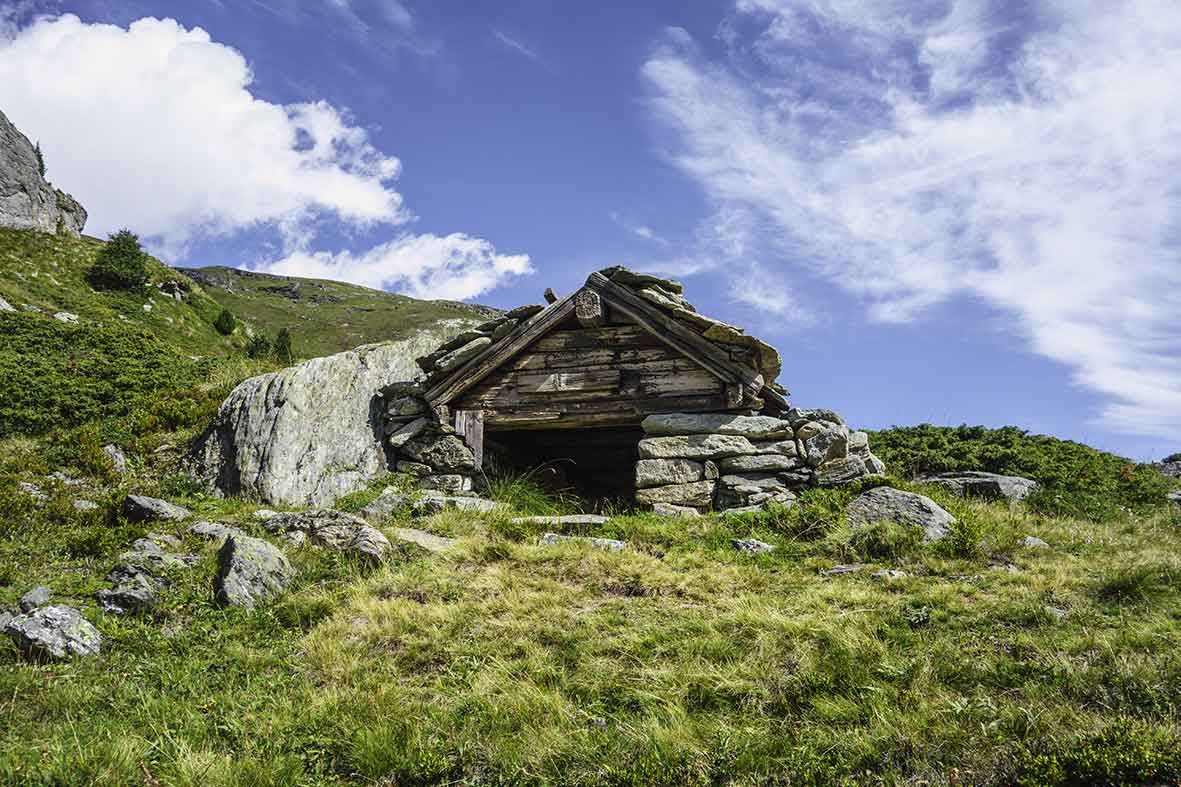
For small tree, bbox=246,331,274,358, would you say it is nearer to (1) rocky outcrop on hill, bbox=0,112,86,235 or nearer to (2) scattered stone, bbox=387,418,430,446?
(1) rocky outcrop on hill, bbox=0,112,86,235

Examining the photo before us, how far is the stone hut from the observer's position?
1175 centimetres

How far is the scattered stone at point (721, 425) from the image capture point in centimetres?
1185

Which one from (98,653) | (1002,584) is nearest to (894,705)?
(1002,584)

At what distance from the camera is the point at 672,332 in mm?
12375

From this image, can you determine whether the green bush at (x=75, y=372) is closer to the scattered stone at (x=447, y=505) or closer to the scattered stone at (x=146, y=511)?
the scattered stone at (x=146, y=511)

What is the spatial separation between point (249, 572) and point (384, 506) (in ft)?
11.8

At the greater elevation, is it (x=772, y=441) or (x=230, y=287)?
(x=230, y=287)

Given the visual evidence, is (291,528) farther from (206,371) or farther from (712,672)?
(206,371)

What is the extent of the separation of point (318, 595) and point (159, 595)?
1552mm

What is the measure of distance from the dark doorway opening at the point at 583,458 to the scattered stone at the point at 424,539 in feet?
16.5

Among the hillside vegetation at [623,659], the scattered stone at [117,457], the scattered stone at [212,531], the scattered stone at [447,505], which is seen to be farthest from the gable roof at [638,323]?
the scattered stone at [117,457]

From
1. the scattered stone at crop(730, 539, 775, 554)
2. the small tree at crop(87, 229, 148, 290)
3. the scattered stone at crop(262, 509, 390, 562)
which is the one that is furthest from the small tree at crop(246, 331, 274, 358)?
the scattered stone at crop(730, 539, 775, 554)

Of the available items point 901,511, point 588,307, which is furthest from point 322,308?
point 901,511

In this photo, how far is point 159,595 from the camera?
7.30 m
